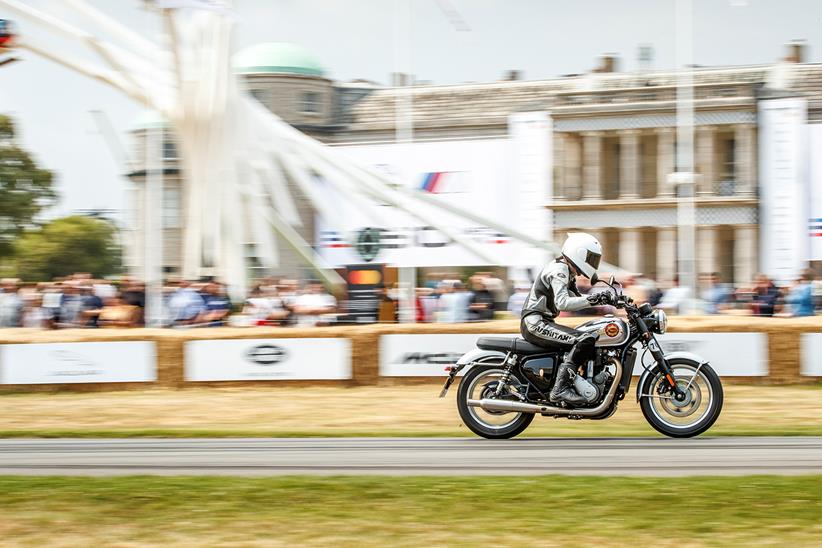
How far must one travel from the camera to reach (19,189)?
66812 mm

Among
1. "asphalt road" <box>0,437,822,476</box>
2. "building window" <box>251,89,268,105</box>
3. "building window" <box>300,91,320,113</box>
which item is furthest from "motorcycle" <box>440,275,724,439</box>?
"building window" <box>251,89,268,105</box>

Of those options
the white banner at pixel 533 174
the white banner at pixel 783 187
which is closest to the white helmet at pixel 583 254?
the white banner at pixel 783 187

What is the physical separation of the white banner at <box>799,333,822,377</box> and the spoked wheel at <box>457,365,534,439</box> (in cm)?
713

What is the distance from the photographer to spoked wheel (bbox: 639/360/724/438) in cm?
1045

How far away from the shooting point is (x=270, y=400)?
52.4ft

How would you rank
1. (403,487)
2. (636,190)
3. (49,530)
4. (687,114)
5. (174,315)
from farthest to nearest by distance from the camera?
(636,190), (687,114), (174,315), (403,487), (49,530)

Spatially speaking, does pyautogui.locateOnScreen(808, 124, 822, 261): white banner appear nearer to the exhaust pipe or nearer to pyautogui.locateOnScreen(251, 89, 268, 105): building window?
pyautogui.locateOnScreen(251, 89, 268, 105): building window

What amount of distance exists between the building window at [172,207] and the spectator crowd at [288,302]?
4586 centimetres

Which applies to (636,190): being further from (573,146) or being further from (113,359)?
(113,359)

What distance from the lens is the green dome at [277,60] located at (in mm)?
68875

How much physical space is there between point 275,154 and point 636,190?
74.5ft

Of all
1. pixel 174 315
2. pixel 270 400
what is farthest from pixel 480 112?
pixel 270 400

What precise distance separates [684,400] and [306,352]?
26.8ft

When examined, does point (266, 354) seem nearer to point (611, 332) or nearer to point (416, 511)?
point (611, 332)
